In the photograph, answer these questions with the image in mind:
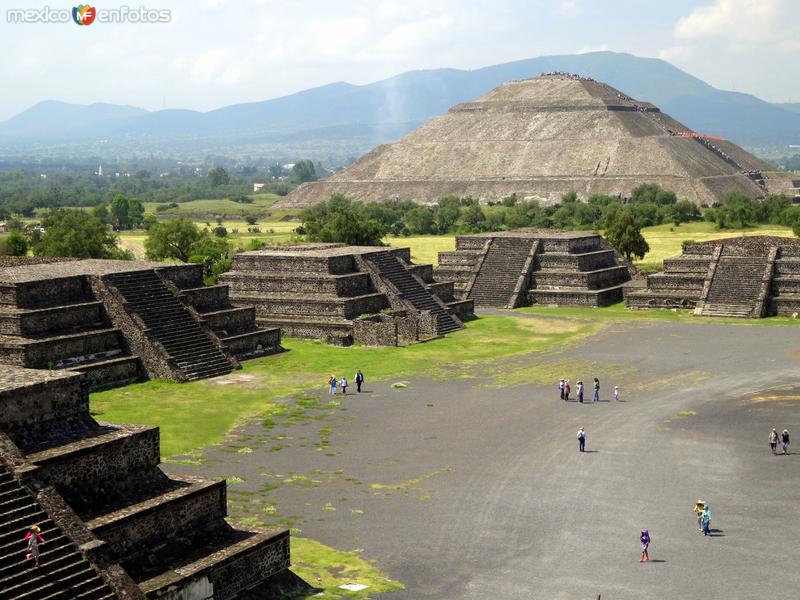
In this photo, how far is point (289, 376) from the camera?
47656mm

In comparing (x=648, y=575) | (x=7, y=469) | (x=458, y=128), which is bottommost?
(x=648, y=575)

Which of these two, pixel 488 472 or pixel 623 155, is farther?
pixel 623 155

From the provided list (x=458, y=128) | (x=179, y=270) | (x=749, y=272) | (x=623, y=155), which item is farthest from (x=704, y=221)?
(x=179, y=270)

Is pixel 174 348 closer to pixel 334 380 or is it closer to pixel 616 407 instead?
pixel 334 380

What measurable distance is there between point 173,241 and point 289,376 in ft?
122

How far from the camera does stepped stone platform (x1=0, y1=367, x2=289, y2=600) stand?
67.4 ft

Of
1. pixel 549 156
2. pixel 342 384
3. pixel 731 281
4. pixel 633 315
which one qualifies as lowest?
pixel 633 315

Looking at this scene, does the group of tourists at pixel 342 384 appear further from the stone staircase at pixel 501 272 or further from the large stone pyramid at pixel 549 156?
the large stone pyramid at pixel 549 156

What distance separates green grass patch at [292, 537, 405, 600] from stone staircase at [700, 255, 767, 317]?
44.0 metres

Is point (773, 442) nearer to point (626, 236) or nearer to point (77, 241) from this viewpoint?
point (77, 241)

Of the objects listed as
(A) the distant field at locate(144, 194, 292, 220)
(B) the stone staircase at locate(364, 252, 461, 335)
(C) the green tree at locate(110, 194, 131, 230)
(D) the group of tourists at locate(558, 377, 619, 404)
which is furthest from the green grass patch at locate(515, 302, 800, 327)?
(A) the distant field at locate(144, 194, 292, 220)

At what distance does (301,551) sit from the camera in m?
26.2

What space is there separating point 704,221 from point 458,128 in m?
69.2

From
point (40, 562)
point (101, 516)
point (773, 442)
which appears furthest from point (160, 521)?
point (773, 442)
